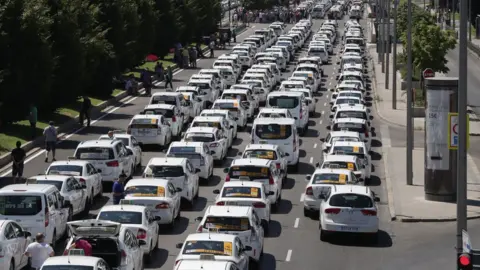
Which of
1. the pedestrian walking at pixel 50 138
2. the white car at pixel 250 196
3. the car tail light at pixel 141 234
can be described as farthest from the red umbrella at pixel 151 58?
the car tail light at pixel 141 234

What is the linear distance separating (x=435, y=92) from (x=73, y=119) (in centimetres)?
2240

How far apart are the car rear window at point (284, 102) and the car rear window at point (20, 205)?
81.3 feet

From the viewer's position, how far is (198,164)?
1598 inches

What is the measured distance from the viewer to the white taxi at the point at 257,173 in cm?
3641

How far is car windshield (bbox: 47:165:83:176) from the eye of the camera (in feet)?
116

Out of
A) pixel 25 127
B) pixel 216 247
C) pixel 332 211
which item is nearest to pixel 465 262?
pixel 216 247

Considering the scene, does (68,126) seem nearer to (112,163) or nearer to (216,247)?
(112,163)

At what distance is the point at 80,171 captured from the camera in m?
35.6

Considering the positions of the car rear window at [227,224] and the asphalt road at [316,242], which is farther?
the asphalt road at [316,242]

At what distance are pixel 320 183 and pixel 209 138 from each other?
957 centimetres

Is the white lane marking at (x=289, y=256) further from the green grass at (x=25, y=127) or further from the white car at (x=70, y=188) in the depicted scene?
the green grass at (x=25, y=127)

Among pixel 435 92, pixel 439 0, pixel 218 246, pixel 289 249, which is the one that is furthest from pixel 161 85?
pixel 439 0

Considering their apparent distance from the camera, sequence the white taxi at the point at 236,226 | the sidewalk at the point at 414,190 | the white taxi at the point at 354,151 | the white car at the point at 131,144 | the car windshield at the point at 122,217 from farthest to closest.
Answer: the white car at the point at 131,144
the white taxi at the point at 354,151
the sidewalk at the point at 414,190
the car windshield at the point at 122,217
the white taxi at the point at 236,226

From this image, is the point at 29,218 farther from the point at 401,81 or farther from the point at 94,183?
the point at 401,81
